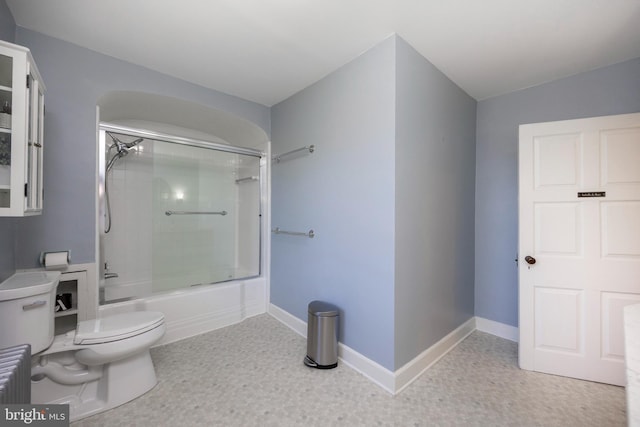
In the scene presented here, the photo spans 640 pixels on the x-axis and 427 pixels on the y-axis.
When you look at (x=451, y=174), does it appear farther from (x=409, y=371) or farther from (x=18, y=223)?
(x=18, y=223)

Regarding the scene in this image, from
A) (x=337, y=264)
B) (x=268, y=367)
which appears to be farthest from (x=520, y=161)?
(x=268, y=367)

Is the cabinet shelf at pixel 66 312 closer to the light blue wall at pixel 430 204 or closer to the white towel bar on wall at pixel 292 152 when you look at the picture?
the white towel bar on wall at pixel 292 152

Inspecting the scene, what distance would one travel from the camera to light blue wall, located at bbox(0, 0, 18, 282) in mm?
1472

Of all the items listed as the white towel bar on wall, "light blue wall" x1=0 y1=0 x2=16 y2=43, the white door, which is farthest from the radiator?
the white door

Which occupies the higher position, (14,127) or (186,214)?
(14,127)

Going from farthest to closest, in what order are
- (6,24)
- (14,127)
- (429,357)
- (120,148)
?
(120,148), (429,357), (6,24), (14,127)

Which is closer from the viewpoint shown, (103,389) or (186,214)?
(103,389)

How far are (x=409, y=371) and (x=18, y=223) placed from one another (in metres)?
2.77

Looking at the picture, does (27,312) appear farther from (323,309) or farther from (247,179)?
(247,179)

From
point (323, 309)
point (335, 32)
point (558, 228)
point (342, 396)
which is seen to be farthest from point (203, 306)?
point (558, 228)

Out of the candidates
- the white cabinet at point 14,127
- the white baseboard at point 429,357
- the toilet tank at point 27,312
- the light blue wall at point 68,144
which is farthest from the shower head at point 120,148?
the white baseboard at point 429,357

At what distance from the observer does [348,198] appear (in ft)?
6.57

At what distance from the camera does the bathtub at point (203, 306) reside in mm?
2262

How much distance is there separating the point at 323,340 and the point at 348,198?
3.50ft
